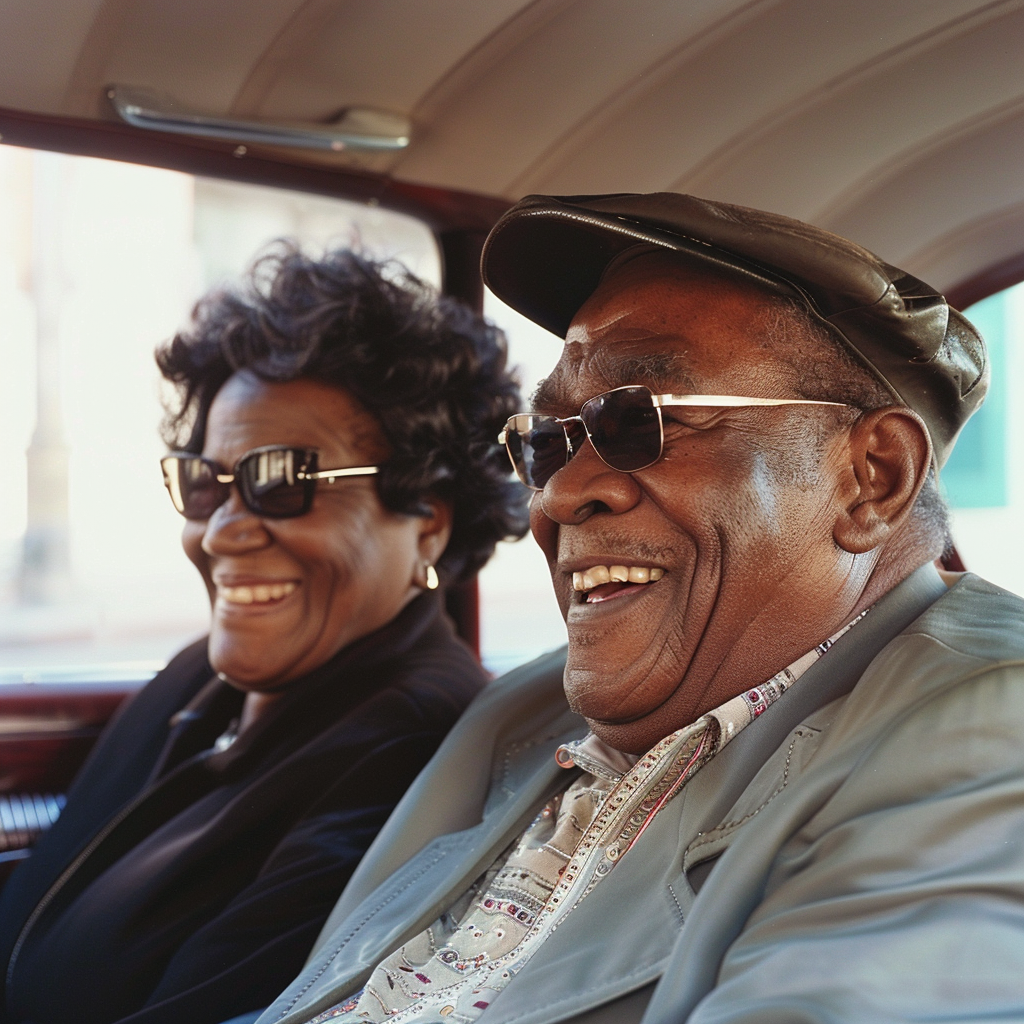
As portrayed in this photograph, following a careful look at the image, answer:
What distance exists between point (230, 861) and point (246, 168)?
60.5 inches

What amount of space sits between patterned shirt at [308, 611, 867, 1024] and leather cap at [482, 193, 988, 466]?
38 centimetres

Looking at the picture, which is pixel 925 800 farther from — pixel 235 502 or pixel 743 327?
pixel 235 502

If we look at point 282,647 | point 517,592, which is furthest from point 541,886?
point 517,592

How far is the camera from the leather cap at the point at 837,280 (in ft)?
5.48

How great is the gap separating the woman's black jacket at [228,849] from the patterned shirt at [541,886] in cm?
32

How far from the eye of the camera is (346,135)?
267cm

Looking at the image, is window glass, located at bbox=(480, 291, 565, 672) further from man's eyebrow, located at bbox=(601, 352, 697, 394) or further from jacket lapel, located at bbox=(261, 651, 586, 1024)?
man's eyebrow, located at bbox=(601, 352, 697, 394)

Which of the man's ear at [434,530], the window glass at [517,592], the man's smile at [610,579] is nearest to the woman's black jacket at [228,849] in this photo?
the man's ear at [434,530]

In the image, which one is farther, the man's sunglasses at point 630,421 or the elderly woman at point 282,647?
the elderly woman at point 282,647

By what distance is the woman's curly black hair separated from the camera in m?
2.77

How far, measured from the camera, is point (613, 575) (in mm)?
1828

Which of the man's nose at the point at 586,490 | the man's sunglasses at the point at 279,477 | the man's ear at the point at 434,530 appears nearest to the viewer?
the man's nose at the point at 586,490

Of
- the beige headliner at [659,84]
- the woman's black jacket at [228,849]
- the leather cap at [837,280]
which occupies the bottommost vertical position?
the woman's black jacket at [228,849]

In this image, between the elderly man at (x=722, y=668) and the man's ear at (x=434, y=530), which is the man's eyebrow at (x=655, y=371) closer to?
the elderly man at (x=722, y=668)
